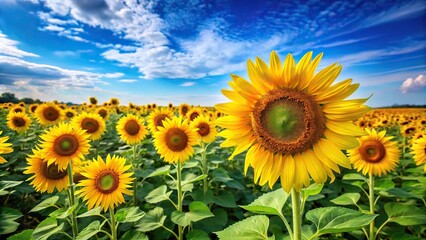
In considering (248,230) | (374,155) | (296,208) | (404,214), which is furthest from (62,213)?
(374,155)

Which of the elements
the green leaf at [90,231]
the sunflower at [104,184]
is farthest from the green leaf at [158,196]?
the green leaf at [90,231]

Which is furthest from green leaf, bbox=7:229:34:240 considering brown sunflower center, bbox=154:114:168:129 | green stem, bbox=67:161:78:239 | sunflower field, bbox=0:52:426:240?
brown sunflower center, bbox=154:114:168:129

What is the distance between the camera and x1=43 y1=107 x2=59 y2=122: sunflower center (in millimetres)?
9023

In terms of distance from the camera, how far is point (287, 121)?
1.90 metres

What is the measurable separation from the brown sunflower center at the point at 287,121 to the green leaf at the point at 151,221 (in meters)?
2.06

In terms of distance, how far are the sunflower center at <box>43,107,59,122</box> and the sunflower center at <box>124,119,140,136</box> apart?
4537 mm

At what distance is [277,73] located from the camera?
1.85m

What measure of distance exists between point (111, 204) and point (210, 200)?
159 centimetres

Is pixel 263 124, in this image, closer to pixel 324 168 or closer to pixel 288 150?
pixel 288 150

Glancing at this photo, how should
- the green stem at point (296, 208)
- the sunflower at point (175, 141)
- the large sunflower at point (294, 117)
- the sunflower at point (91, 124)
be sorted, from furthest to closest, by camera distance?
the sunflower at point (91, 124), the sunflower at point (175, 141), the green stem at point (296, 208), the large sunflower at point (294, 117)

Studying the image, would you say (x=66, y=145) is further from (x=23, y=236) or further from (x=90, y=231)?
(x=90, y=231)

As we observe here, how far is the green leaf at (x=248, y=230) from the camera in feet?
7.02

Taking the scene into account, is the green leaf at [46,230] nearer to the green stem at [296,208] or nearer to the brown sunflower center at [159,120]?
the green stem at [296,208]

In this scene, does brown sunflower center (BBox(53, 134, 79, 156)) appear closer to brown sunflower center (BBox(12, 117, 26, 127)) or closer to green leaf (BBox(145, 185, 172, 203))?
green leaf (BBox(145, 185, 172, 203))
